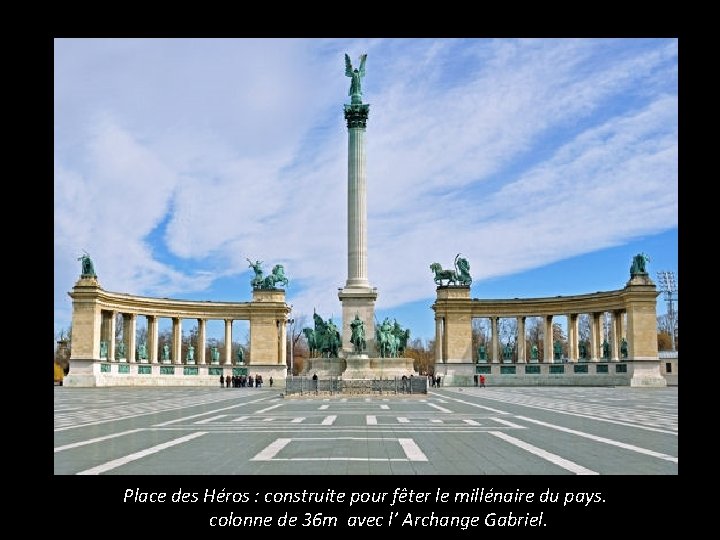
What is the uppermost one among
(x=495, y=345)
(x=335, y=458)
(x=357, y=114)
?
(x=357, y=114)

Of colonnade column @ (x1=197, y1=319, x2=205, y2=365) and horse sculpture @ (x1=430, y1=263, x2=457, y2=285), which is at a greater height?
horse sculpture @ (x1=430, y1=263, x2=457, y2=285)

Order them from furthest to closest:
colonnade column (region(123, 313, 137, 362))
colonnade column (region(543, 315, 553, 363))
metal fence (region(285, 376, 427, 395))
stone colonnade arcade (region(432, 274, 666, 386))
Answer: colonnade column (region(543, 315, 553, 363)) < colonnade column (region(123, 313, 137, 362)) < stone colonnade arcade (region(432, 274, 666, 386)) < metal fence (region(285, 376, 427, 395))

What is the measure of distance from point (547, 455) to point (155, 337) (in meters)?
86.8

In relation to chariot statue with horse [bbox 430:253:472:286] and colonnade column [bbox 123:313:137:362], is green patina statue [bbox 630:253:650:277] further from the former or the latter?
colonnade column [bbox 123:313:137:362]

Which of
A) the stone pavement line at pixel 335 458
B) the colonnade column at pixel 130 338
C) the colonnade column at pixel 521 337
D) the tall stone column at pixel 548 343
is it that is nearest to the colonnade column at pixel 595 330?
the tall stone column at pixel 548 343

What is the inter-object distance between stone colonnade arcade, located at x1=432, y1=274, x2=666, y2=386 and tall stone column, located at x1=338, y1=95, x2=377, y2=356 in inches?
1012

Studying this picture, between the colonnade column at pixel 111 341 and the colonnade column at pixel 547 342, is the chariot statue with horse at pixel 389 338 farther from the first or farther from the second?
the colonnade column at pixel 111 341

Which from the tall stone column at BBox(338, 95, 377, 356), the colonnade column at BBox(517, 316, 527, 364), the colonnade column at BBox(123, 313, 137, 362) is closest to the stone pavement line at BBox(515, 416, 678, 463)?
the tall stone column at BBox(338, 95, 377, 356)

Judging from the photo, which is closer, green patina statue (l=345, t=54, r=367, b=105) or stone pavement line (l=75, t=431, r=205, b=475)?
stone pavement line (l=75, t=431, r=205, b=475)

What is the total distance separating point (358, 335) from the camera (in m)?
68.9

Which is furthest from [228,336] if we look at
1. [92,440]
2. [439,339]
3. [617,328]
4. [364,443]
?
[364,443]

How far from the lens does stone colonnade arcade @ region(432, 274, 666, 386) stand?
8531 centimetres

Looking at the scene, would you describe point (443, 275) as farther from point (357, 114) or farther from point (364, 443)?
point (364, 443)
